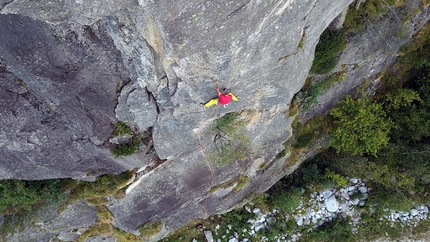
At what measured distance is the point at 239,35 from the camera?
509 centimetres

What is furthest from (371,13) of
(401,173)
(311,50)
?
(401,173)

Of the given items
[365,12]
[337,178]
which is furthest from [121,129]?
[337,178]

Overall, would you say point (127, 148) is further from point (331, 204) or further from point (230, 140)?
point (331, 204)

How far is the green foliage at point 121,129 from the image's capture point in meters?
7.45

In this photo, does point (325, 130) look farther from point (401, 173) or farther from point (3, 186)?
point (3, 186)

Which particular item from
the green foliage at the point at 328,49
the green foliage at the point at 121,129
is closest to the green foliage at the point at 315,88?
the green foliage at the point at 328,49

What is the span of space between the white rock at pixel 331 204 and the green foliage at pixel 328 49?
21.0ft

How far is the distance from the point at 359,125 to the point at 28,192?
1024 cm

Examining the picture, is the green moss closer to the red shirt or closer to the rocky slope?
the rocky slope

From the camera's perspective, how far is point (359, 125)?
10469 mm

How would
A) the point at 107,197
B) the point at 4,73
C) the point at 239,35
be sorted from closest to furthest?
the point at 239,35 < the point at 4,73 < the point at 107,197

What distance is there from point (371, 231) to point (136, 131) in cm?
1080

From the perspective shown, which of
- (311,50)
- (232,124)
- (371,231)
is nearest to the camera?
(311,50)

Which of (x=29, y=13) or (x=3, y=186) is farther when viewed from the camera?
(x=3, y=186)
